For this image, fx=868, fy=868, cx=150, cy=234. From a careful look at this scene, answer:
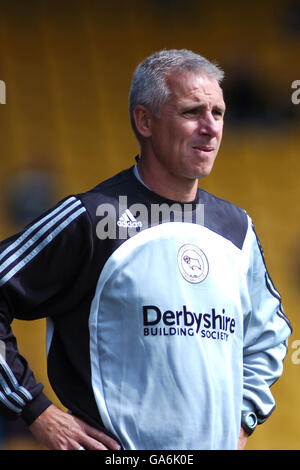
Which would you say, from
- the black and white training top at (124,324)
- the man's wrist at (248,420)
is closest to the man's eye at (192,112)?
the black and white training top at (124,324)

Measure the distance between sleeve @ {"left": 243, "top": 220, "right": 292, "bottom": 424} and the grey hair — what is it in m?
0.41

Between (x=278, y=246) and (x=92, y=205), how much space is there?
2.87 m

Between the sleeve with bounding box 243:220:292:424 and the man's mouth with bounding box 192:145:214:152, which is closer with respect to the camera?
the man's mouth with bounding box 192:145:214:152

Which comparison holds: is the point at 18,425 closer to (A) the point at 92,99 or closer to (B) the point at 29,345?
(B) the point at 29,345

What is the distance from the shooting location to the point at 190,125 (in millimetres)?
2023

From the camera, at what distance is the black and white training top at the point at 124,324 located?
1904 millimetres

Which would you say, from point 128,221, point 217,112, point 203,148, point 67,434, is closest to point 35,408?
point 67,434

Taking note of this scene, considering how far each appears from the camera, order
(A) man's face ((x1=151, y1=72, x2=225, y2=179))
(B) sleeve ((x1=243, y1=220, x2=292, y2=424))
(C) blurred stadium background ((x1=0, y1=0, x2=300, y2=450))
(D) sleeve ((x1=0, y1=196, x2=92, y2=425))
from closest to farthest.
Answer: (D) sleeve ((x1=0, y1=196, x2=92, y2=425)), (A) man's face ((x1=151, y1=72, x2=225, y2=179)), (B) sleeve ((x1=243, y1=220, x2=292, y2=424)), (C) blurred stadium background ((x1=0, y1=0, x2=300, y2=450))

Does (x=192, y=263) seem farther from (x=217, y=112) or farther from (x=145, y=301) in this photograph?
(x=217, y=112)

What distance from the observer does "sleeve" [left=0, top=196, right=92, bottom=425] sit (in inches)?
74.4

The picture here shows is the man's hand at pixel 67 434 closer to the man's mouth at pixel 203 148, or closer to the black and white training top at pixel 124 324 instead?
the black and white training top at pixel 124 324

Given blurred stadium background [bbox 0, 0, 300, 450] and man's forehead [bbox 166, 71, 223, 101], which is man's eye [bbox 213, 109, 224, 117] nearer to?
man's forehead [bbox 166, 71, 223, 101]

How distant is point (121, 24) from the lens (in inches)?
187

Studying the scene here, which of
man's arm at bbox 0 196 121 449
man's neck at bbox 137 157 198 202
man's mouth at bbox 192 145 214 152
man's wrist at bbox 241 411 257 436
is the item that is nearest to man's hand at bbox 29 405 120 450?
man's arm at bbox 0 196 121 449
